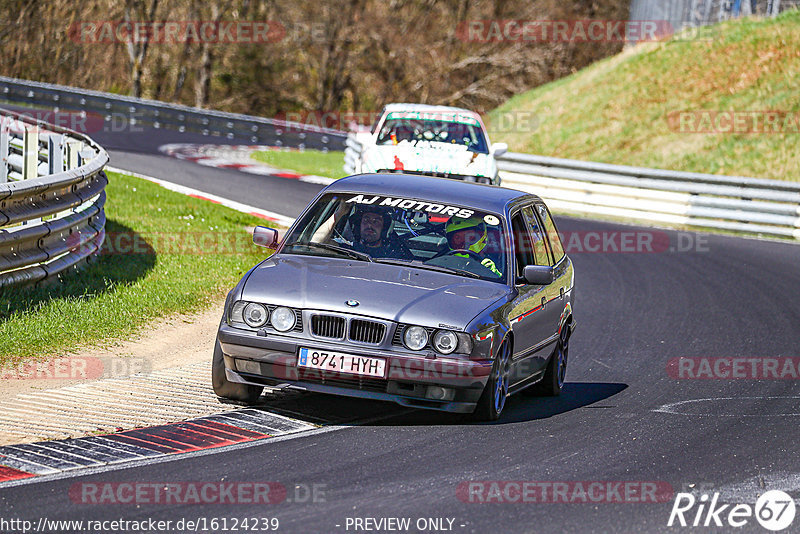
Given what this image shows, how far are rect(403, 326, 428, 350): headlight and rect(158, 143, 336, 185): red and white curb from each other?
677 inches

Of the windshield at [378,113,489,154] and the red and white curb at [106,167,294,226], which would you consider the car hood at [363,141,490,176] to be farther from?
the red and white curb at [106,167,294,226]

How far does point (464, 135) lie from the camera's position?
17.7m

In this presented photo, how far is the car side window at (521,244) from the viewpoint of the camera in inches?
329

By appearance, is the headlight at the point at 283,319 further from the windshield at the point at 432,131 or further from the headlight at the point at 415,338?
the windshield at the point at 432,131

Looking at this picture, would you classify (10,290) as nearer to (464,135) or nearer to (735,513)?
(735,513)

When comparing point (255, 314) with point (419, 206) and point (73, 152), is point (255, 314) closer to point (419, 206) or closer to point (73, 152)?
point (419, 206)

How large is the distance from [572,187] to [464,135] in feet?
23.4

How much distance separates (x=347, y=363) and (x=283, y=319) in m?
0.49

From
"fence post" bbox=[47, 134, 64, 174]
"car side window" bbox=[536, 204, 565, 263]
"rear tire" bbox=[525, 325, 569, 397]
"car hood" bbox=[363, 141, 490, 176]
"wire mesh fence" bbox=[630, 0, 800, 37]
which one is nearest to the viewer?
"rear tire" bbox=[525, 325, 569, 397]
